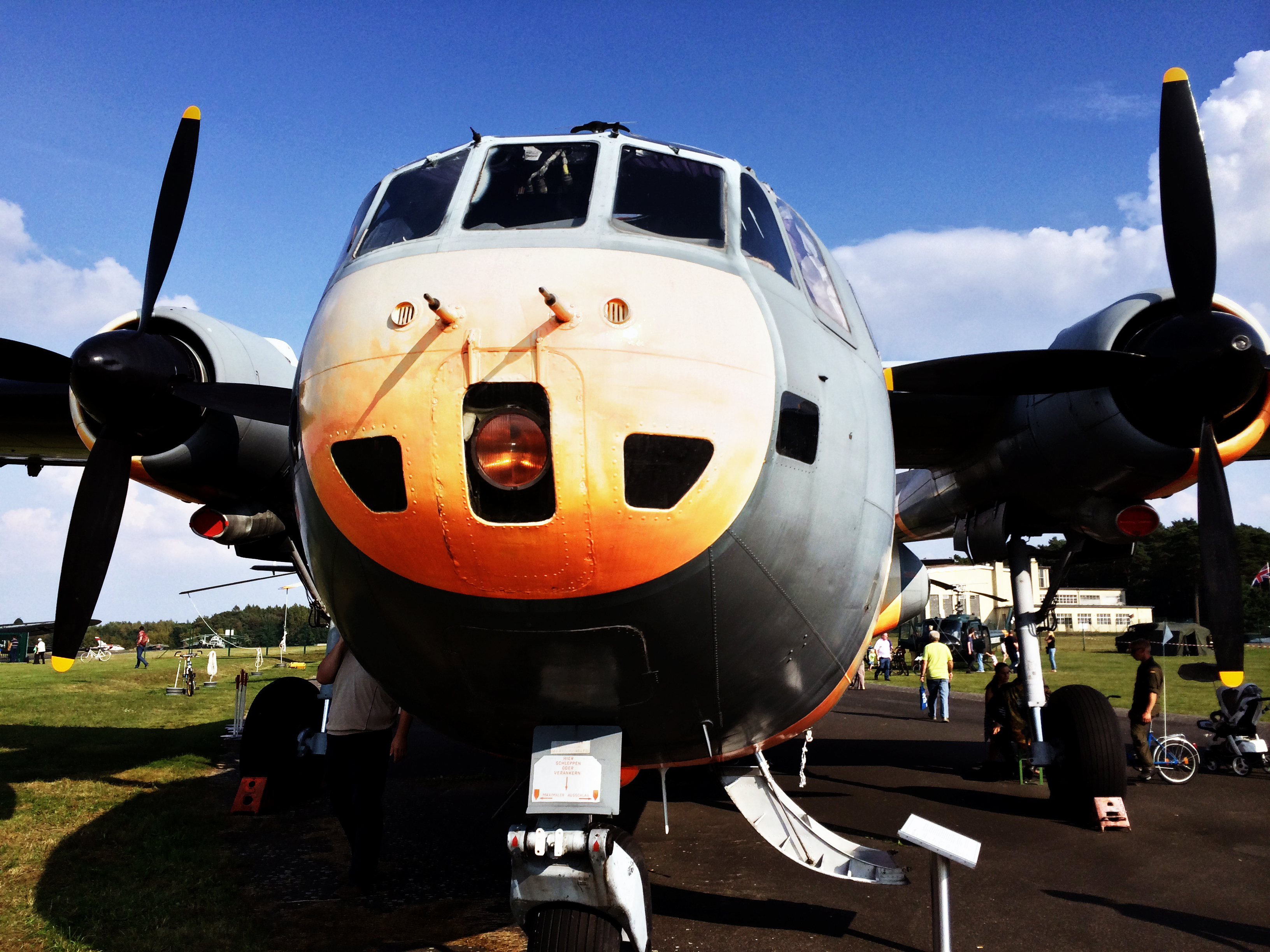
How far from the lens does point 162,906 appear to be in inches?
215

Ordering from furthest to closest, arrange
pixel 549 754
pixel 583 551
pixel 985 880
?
pixel 985 880
pixel 549 754
pixel 583 551

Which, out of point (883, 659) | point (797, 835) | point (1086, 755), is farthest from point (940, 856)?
point (883, 659)

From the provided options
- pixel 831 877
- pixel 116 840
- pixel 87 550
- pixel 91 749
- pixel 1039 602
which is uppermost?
pixel 1039 602

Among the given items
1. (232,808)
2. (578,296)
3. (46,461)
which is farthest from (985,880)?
(46,461)

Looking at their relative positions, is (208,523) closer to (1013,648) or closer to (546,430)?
(546,430)

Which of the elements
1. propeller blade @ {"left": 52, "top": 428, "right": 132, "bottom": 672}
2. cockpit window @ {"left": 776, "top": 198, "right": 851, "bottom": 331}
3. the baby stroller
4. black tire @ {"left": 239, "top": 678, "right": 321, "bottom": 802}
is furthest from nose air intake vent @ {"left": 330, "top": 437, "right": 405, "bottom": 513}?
the baby stroller

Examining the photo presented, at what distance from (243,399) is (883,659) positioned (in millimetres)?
29759

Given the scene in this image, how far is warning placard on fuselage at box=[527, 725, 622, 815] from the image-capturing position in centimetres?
338

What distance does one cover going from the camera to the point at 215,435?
7.45 m

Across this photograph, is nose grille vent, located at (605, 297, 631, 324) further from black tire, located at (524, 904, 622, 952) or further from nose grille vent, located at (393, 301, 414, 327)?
black tire, located at (524, 904, 622, 952)

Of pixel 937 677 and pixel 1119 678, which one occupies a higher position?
pixel 937 677

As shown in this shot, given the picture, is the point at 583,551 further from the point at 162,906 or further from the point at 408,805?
the point at 408,805

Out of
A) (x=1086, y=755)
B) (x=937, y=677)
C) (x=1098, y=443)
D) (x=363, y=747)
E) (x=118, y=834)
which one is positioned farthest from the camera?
(x=937, y=677)

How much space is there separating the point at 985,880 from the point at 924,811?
8.01 ft
